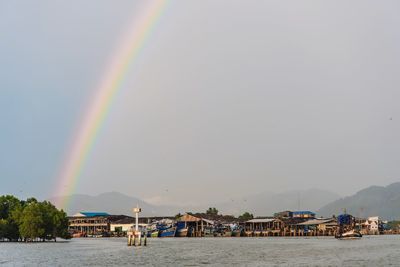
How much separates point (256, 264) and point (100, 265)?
719 inches

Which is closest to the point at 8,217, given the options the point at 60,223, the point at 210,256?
the point at 60,223

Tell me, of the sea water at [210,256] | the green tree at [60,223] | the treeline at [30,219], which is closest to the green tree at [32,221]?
the treeline at [30,219]

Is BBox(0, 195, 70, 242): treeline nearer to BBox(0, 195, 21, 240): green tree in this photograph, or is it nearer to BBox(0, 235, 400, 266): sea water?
BBox(0, 195, 21, 240): green tree

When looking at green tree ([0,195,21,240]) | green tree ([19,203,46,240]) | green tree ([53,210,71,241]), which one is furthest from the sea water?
green tree ([0,195,21,240])

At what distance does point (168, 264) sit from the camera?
209 feet

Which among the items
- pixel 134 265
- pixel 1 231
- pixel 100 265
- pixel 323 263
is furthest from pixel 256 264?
pixel 1 231

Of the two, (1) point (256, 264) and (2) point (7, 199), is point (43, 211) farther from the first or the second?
(1) point (256, 264)

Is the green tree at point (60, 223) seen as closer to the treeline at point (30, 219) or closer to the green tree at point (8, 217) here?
the treeline at point (30, 219)

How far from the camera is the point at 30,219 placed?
128 metres

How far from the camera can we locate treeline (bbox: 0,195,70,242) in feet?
427

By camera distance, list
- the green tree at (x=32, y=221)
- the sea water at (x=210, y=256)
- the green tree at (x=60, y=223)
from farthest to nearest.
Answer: the green tree at (x=60, y=223) → the green tree at (x=32, y=221) → the sea water at (x=210, y=256)

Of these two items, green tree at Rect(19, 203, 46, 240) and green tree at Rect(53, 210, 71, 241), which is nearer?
green tree at Rect(19, 203, 46, 240)

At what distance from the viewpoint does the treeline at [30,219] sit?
130 m

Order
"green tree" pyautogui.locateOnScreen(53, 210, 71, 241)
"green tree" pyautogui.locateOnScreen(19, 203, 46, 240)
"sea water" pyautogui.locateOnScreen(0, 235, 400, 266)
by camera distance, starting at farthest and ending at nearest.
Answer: "green tree" pyautogui.locateOnScreen(53, 210, 71, 241) → "green tree" pyautogui.locateOnScreen(19, 203, 46, 240) → "sea water" pyautogui.locateOnScreen(0, 235, 400, 266)
